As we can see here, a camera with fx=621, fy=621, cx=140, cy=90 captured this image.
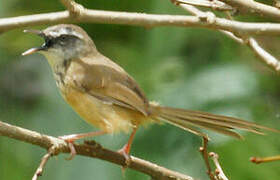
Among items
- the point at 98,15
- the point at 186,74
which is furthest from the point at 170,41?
the point at 98,15

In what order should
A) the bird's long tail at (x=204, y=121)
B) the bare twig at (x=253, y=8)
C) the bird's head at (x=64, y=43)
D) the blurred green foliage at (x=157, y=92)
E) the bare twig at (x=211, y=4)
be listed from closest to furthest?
the bare twig at (x=253, y=8) → the bare twig at (x=211, y=4) → the bird's long tail at (x=204, y=121) → the bird's head at (x=64, y=43) → the blurred green foliage at (x=157, y=92)

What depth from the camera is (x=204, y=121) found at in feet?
10.2

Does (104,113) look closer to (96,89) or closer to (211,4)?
(96,89)

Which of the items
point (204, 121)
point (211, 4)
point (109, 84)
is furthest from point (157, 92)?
point (211, 4)

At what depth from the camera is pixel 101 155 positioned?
3260 millimetres

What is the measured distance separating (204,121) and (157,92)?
1.82 m

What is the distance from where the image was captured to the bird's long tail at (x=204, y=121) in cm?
296

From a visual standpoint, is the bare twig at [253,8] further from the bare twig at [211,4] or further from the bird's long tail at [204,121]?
the bird's long tail at [204,121]

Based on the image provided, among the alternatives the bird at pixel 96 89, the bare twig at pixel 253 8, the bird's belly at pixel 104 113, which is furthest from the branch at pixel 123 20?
the bird's belly at pixel 104 113

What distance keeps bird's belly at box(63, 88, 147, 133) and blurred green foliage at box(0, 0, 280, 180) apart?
668 mm

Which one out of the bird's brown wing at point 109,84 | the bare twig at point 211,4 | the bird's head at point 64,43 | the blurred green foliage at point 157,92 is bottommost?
the blurred green foliage at point 157,92

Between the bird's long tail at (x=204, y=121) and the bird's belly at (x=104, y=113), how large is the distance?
474mm

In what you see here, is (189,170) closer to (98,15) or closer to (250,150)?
(250,150)

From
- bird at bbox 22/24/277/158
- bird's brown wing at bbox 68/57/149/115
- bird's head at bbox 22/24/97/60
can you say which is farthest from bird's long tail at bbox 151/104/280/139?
bird's head at bbox 22/24/97/60
